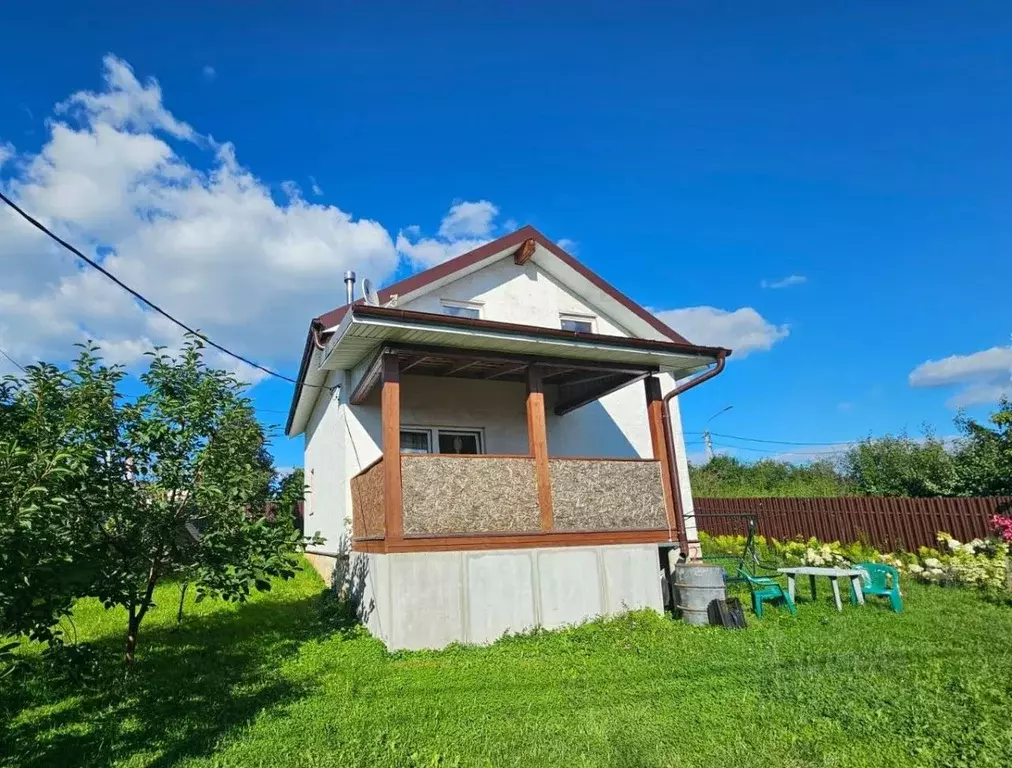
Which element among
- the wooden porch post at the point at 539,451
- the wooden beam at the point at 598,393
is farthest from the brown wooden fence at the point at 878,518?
the wooden porch post at the point at 539,451

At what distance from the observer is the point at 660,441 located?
10.2 m

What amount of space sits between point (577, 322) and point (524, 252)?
6.26 feet

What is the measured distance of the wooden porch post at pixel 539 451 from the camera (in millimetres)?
8648

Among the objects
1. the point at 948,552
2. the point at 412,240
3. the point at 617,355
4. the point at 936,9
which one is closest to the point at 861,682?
the point at 617,355

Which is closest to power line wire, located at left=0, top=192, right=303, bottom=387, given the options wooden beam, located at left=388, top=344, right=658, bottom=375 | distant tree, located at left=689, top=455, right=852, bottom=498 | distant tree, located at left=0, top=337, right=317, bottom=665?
distant tree, located at left=0, top=337, right=317, bottom=665

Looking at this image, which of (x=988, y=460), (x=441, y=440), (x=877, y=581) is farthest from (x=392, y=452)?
(x=988, y=460)

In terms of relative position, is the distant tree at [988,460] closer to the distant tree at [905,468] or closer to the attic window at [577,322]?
the distant tree at [905,468]

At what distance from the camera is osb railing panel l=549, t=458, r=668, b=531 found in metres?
8.89

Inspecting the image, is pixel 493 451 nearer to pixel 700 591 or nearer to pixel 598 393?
pixel 598 393

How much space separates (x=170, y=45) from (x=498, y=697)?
8.67 metres

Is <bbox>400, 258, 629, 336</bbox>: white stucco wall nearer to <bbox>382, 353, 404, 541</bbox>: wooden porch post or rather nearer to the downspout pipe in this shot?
the downspout pipe

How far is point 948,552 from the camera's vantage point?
12195 millimetres

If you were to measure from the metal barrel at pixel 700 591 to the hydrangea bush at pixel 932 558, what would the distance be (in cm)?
491

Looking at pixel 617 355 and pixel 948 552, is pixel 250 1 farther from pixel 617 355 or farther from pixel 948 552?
pixel 948 552
